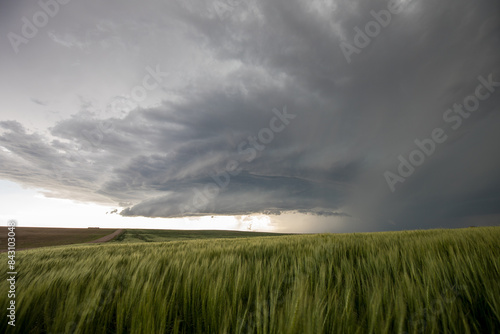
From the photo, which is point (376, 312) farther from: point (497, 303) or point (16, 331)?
point (16, 331)

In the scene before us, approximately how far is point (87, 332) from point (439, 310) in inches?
68.7

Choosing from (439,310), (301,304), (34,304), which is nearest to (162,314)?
(301,304)

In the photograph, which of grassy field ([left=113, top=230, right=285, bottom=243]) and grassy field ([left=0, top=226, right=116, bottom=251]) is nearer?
grassy field ([left=0, top=226, right=116, bottom=251])

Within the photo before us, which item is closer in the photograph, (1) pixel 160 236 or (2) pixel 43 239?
(2) pixel 43 239

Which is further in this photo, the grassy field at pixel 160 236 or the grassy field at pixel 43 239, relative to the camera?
the grassy field at pixel 160 236

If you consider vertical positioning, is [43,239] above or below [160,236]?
below

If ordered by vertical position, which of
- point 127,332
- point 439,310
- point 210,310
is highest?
point 439,310

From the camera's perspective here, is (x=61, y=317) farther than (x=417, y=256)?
No

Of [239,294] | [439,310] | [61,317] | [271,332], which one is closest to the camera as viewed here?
[271,332]

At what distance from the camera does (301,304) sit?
93cm

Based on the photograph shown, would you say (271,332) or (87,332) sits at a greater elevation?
(271,332)

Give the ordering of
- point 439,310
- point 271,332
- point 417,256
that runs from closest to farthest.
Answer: point 271,332 → point 439,310 → point 417,256

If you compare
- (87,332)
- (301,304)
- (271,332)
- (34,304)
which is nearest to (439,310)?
(301,304)

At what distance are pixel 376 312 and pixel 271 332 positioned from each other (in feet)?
1.51
